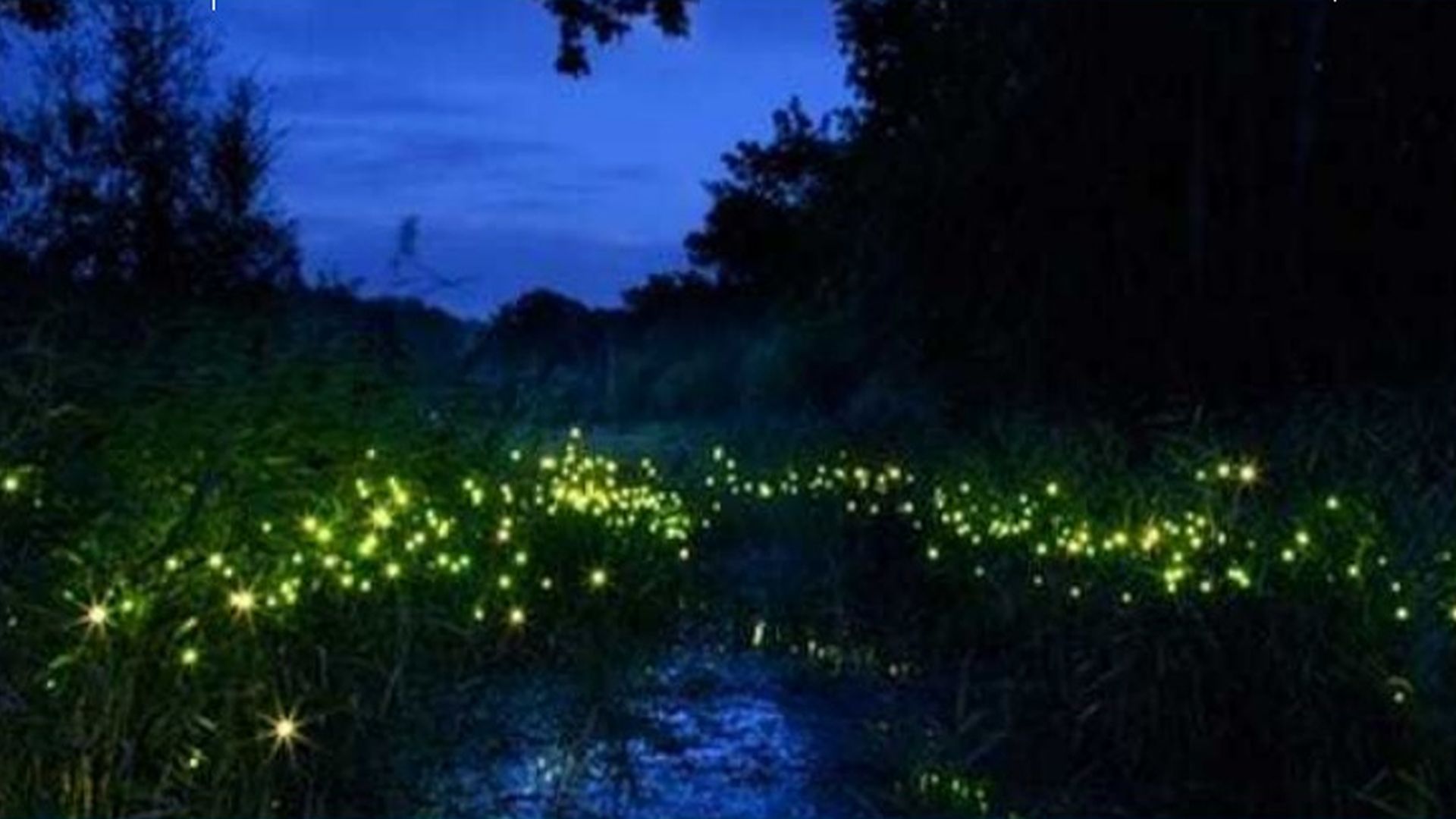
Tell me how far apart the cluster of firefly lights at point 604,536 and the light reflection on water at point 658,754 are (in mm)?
794

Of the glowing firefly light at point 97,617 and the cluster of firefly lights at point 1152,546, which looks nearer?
the glowing firefly light at point 97,617

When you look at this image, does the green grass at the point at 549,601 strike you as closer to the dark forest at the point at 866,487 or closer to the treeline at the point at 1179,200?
the dark forest at the point at 866,487

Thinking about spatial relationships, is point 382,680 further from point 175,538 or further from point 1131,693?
point 1131,693

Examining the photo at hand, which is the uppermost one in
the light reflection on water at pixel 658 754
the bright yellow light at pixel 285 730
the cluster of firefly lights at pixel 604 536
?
the cluster of firefly lights at pixel 604 536

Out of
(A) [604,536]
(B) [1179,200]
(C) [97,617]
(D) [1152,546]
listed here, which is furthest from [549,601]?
(B) [1179,200]

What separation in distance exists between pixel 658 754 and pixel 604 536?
486 cm

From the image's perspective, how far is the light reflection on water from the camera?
27.2ft

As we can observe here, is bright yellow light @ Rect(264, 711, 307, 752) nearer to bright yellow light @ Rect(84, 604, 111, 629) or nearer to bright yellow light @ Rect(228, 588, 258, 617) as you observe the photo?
bright yellow light @ Rect(228, 588, 258, 617)

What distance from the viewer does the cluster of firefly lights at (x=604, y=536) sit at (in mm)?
8398

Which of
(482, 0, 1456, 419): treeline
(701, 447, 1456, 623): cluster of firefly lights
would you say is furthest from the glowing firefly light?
(482, 0, 1456, 419): treeline

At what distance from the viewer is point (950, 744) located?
934 centimetres

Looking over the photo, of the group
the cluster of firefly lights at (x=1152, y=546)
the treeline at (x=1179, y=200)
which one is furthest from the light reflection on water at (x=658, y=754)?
the treeline at (x=1179, y=200)

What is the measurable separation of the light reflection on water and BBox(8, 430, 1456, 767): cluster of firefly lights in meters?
0.79

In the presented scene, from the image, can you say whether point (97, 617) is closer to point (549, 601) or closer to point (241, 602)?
point (241, 602)
